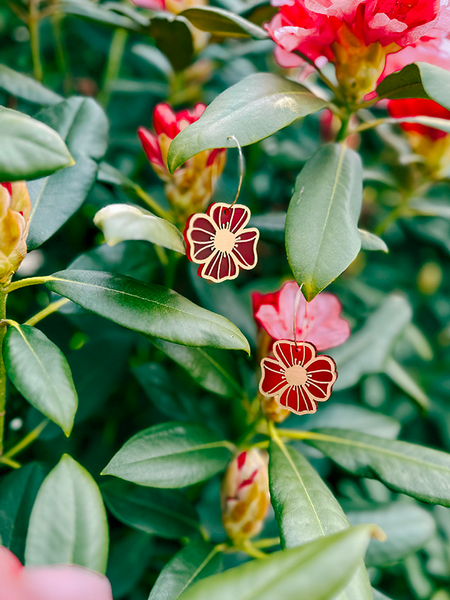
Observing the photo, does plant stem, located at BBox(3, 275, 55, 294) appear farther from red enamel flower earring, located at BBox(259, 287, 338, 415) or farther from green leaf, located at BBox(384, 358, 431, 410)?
green leaf, located at BBox(384, 358, 431, 410)

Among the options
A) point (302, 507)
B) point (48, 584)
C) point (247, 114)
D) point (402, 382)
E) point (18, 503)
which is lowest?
point (402, 382)

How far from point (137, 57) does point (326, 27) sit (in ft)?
2.80

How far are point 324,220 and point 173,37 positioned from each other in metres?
0.57

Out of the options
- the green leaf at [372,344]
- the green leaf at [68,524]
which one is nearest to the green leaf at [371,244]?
the green leaf at [372,344]

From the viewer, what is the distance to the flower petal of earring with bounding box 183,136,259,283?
0.61 m

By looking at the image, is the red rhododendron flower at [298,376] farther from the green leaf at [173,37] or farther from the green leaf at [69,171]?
the green leaf at [173,37]

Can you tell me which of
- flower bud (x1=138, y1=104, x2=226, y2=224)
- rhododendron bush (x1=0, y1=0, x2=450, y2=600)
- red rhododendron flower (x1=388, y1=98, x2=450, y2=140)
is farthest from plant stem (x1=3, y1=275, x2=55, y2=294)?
red rhododendron flower (x1=388, y1=98, x2=450, y2=140)

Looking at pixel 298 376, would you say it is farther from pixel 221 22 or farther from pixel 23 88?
pixel 23 88

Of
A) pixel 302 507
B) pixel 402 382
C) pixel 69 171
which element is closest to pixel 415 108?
pixel 402 382

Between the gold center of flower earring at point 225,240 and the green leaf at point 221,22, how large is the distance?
0.34 metres

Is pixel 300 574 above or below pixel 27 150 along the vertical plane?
below

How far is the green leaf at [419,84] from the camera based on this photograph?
56 centimetres

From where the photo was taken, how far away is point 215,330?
542 millimetres

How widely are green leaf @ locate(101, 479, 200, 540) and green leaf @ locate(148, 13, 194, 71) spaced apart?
2.58 feet
